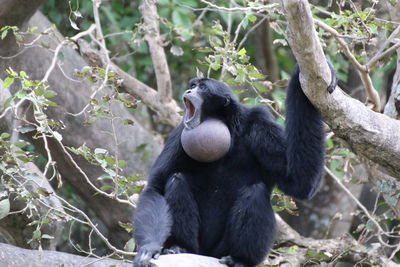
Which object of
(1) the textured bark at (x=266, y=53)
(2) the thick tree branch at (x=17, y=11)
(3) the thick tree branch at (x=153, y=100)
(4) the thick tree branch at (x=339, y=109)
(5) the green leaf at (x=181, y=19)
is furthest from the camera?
(1) the textured bark at (x=266, y=53)

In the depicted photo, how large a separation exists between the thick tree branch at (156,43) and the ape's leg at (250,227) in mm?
2862

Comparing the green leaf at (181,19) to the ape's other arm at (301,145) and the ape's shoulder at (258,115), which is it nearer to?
the ape's shoulder at (258,115)

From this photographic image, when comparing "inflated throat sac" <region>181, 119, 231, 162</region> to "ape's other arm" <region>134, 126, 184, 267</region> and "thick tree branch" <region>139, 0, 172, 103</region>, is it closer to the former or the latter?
"ape's other arm" <region>134, 126, 184, 267</region>

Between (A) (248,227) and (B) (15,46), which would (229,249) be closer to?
(A) (248,227)

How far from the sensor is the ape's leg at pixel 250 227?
5.90 m

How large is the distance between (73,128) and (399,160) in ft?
15.1

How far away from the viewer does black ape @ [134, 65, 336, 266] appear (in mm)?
5633

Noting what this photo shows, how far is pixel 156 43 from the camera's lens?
27.6ft

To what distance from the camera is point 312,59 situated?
4.66 m

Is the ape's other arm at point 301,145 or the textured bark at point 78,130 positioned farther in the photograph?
the textured bark at point 78,130

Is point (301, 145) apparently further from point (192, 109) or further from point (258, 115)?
point (192, 109)

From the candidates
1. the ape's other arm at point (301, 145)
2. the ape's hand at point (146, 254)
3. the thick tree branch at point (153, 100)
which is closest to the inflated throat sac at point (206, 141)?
the ape's other arm at point (301, 145)

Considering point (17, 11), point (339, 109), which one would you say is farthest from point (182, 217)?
point (17, 11)

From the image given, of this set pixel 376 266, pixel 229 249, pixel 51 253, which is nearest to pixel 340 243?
pixel 376 266
